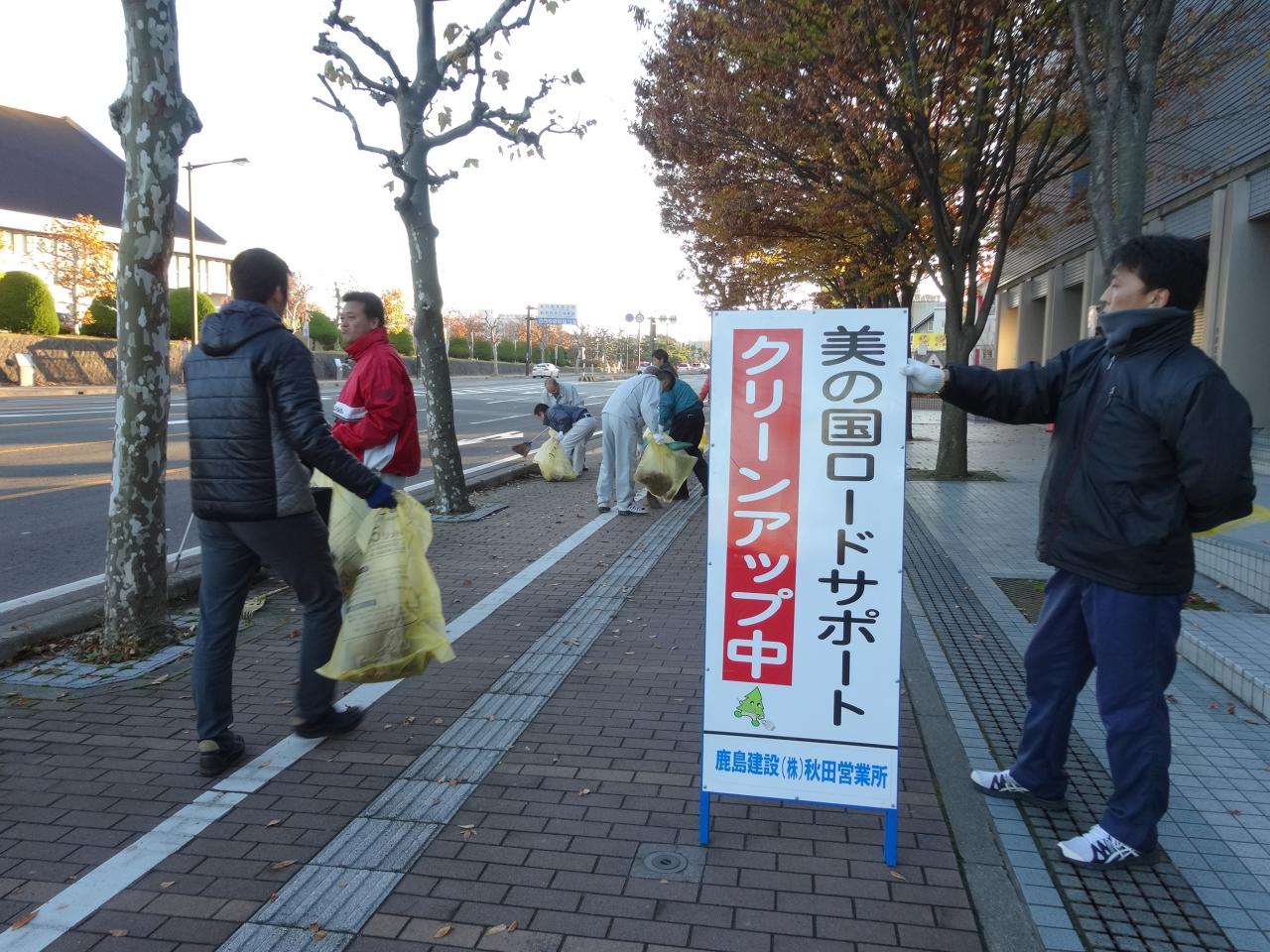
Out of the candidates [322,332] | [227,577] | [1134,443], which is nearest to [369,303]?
[227,577]

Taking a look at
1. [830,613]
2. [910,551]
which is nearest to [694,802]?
[830,613]

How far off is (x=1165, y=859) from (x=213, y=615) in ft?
11.5

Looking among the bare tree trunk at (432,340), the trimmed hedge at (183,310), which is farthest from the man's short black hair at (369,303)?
the trimmed hedge at (183,310)

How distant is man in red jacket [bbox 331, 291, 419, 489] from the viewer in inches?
196

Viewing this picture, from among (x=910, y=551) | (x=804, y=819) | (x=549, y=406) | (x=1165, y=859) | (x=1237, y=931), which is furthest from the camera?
(x=549, y=406)

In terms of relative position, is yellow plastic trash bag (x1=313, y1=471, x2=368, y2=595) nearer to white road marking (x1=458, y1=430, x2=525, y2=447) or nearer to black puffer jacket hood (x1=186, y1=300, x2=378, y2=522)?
black puffer jacket hood (x1=186, y1=300, x2=378, y2=522)

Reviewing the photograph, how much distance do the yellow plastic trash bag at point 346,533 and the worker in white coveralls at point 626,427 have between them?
5.76 metres

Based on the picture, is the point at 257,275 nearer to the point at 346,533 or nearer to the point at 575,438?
the point at 346,533

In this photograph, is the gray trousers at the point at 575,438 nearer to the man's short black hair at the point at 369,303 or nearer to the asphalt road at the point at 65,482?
the asphalt road at the point at 65,482

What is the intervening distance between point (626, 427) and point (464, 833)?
23.5 ft

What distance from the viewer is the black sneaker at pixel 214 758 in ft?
11.8

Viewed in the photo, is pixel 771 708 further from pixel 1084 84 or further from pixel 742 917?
pixel 1084 84

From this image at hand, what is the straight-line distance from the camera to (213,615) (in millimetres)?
3646

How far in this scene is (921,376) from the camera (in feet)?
9.23
